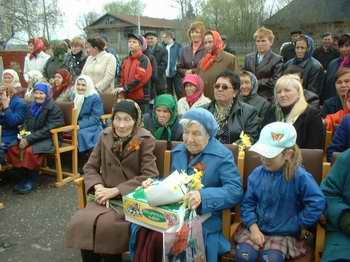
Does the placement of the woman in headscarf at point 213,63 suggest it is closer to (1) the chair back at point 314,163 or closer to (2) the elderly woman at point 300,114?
(2) the elderly woman at point 300,114

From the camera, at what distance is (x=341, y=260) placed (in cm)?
258

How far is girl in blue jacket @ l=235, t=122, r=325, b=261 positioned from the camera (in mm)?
2693

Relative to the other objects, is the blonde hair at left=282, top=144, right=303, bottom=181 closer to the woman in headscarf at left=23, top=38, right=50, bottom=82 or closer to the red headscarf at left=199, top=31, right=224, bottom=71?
the red headscarf at left=199, top=31, right=224, bottom=71

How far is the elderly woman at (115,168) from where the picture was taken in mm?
3154

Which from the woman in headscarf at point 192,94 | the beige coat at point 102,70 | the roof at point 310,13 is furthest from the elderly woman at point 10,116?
the roof at point 310,13

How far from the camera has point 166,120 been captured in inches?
165

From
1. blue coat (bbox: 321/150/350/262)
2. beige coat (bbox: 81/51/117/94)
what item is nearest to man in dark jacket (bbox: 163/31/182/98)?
beige coat (bbox: 81/51/117/94)

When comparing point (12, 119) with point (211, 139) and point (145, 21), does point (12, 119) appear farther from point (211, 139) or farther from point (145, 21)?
point (145, 21)

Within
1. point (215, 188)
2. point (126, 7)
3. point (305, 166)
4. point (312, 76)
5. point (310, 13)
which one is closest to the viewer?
point (215, 188)

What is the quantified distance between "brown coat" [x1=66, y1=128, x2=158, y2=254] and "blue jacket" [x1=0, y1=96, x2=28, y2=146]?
2.37 m

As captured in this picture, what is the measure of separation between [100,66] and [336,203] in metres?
5.03

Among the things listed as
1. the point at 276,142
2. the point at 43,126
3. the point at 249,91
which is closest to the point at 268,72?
the point at 249,91

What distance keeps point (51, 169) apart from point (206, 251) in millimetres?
3684

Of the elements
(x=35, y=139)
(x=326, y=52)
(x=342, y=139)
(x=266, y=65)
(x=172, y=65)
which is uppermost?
(x=326, y=52)
